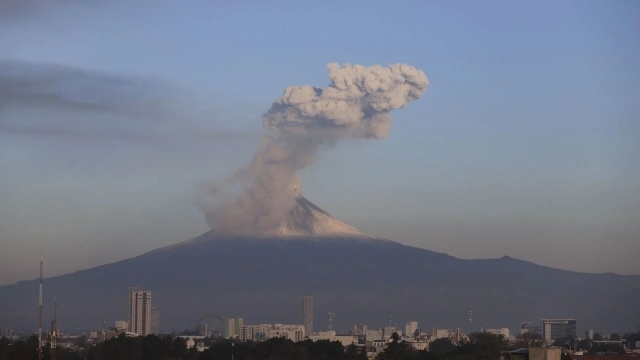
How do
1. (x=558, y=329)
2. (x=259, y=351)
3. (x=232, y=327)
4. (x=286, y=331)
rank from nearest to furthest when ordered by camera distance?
(x=259, y=351) → (x=558, y=329) → (x=286, y=331) → (x=232, y=327)

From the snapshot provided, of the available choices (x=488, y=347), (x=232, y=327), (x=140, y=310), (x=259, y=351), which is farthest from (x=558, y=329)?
(x=259, y=351)

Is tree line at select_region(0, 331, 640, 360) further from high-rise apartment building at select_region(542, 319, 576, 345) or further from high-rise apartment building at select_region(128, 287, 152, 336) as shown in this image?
high-rise apartment building at select_region(128, 287, 152, 336)

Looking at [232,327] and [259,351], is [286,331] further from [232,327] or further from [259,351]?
[259,351]

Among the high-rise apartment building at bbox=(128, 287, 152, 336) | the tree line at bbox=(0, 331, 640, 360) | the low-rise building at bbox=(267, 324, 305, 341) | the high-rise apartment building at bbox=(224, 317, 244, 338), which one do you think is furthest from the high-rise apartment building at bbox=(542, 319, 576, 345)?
the tree line at bbox=(0, 331, 640, 360)

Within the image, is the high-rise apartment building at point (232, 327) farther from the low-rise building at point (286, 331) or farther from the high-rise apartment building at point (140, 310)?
the high-rise apartment building at point (140, 310)

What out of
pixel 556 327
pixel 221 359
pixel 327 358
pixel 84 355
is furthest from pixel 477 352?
pixel 556 327

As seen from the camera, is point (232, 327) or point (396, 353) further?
point (232, 327)

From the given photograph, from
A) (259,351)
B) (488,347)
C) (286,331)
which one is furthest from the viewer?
(286,331)

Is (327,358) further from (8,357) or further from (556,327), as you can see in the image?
(556,327)

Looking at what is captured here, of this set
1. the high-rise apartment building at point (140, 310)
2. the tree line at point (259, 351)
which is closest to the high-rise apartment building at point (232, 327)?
the high-rise apartment building at point (140, 310)
